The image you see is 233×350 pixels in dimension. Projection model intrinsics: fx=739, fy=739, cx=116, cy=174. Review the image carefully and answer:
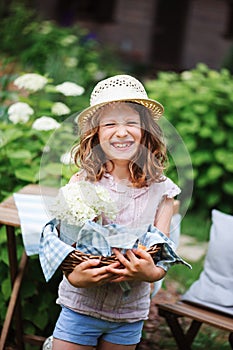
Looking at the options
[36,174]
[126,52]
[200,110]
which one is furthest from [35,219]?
[126,52]

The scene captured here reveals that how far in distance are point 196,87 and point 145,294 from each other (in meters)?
4.04

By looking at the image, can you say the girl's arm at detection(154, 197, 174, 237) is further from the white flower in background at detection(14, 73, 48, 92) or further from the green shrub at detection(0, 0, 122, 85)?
the green shrub at detection(0, 0, 122, 85)

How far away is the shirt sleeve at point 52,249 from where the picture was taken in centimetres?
245

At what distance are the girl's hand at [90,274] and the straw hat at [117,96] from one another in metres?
0.52

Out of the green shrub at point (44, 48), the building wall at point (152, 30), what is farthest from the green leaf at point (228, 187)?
the building wall at point (152, 30)

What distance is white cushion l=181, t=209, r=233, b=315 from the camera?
11.3 feet

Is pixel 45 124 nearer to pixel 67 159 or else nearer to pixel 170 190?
pixel 67 159

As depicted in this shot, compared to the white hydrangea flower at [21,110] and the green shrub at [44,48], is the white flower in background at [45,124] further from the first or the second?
the green shrub at [44,48]

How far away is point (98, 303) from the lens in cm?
260

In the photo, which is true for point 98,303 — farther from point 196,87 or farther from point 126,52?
point 126,52

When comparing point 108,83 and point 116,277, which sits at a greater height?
point 108,83

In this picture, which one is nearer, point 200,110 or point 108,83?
point 108,83

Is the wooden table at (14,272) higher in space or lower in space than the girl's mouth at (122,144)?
lower

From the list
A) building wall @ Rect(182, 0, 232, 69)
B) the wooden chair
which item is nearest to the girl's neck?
the wooden chair
